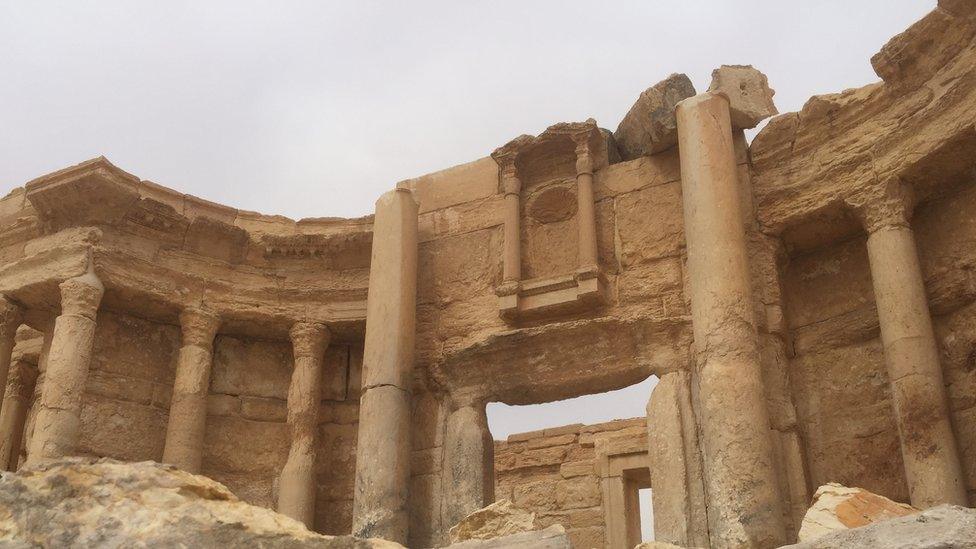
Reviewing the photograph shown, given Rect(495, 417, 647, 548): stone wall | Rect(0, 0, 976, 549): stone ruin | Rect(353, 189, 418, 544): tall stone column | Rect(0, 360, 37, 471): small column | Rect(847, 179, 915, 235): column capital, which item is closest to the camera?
Rect(0, 0, 976, 549): stone ruin

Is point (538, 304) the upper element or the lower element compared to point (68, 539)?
upper

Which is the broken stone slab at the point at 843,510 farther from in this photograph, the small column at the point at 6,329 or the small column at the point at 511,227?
the small column at the point at 6,329

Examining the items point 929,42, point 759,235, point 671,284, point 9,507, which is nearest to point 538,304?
point 671,284

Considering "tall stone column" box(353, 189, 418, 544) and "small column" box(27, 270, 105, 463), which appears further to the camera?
"small column" box(27, 270, 105, 463)

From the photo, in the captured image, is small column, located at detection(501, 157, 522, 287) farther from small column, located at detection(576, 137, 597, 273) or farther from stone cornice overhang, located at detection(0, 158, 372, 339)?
stone cornice overhang, located at detection(0, 158, 372, 339)

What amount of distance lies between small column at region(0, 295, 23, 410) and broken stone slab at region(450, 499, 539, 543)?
6.11 meters

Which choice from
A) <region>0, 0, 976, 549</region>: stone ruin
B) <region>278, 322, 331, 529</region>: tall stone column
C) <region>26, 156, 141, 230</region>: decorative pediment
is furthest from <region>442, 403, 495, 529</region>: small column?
<region>26, 156, 141, 230</region>: decorative pediment

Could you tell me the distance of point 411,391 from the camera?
9383 mm

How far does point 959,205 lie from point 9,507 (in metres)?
7.78

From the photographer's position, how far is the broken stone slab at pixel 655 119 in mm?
9195

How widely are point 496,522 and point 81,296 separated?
542 cm

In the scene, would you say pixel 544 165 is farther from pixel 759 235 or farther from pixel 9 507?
pixel 9 507

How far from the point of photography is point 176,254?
10.8 m

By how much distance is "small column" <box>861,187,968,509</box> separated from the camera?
7.39 meters
